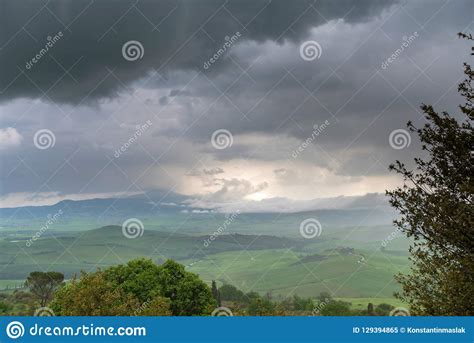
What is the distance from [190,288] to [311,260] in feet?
320

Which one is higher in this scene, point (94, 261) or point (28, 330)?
point (94, 261)

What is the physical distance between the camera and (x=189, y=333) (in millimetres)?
17016

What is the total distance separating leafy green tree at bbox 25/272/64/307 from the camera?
87.9m

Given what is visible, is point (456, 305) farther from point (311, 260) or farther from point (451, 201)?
point (311, 260)

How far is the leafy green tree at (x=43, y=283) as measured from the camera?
87.9 meters

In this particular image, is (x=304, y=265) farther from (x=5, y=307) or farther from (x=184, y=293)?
(x=184, y=293)

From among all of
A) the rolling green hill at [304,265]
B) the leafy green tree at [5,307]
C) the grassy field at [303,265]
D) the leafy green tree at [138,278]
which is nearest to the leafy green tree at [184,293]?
the leafy green tree at [138,278]

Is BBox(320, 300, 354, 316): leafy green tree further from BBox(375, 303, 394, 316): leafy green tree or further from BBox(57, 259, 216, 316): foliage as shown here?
BBox(57, 259, 216, 316): foliage

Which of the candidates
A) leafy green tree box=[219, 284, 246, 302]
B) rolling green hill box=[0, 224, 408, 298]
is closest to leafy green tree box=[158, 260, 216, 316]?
leafy green tree box=[219, 284, 246, 302]

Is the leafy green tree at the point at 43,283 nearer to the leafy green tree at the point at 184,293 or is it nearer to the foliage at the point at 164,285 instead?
the foliage at the point at 164,285

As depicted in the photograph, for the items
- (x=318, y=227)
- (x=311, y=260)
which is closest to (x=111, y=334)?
(x=318, y=227)

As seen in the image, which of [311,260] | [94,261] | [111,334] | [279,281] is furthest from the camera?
[94,261]

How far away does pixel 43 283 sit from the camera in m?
89.1

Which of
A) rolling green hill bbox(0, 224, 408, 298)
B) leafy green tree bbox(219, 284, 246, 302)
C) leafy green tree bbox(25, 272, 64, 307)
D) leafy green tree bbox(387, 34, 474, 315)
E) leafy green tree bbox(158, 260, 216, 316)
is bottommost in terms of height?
leafy green tree bbox(387, 34, 474, 315)
